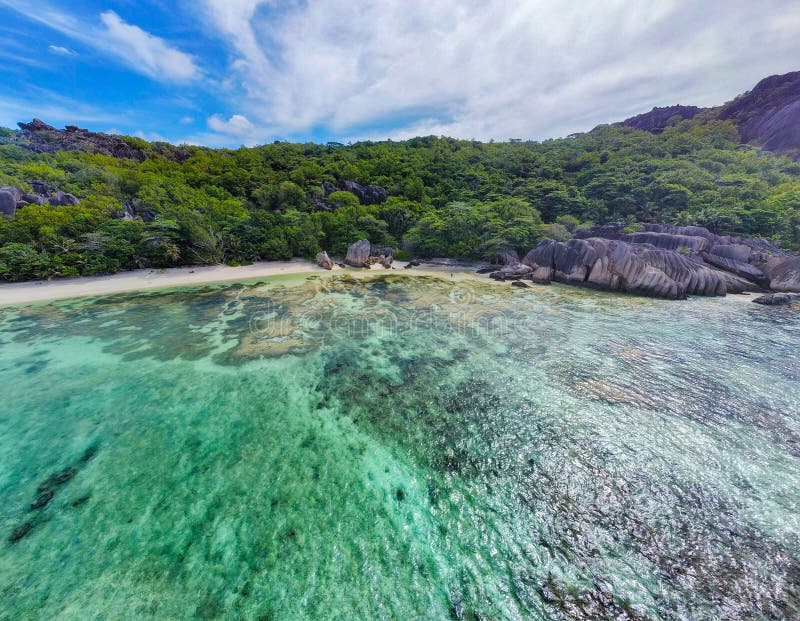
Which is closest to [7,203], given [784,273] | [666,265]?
[666,265]

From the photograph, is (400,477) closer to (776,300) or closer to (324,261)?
(324,261)

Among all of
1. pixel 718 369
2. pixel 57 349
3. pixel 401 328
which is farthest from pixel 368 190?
pixel 718 369

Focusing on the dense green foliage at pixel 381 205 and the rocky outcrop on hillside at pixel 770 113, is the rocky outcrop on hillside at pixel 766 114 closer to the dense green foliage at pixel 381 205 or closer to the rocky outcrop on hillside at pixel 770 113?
the rocky outcrop on hillside at pixel 770 113

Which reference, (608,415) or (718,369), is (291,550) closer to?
(608,415)

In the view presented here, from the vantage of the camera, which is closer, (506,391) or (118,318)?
(506,391)

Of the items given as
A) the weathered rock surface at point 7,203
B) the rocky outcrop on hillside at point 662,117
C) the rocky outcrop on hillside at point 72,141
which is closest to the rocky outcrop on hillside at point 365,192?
the weathered rock surface at point 7,203

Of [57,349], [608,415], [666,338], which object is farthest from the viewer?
[666,338]

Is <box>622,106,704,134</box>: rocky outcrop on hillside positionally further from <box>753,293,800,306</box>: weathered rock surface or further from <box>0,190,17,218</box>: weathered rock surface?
<box>0,190,17,218</box>: weathered rock surface
